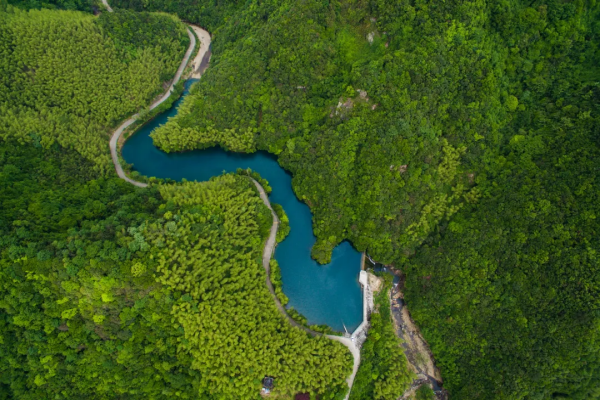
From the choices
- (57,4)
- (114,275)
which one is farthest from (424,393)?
(57,4)

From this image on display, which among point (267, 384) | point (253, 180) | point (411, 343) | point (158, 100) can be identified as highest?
point (158, 100)

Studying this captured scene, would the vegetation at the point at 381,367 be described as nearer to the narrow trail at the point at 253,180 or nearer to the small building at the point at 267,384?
the narrow trail at the point at 253,180

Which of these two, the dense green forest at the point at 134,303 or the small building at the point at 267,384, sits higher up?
the dense green forest at the point at 134,303

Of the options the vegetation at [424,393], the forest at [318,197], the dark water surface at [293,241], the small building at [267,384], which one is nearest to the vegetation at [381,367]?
the forest at [318,197]

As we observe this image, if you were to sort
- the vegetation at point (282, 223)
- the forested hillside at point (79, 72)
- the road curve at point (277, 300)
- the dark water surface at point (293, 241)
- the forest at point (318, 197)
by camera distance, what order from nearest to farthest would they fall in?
the forest at point (318, 197), the road curve at point (277, 300), the dark water surface at point (293, 241), the vegetation at point (282, 223), the forested hillside at point (79, 72)

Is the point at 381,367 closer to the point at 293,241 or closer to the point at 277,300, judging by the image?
the point at 277,300

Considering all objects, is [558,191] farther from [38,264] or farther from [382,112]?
[38,264]

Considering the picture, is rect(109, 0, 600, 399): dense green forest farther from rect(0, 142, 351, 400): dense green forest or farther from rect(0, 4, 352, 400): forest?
rect(0, 142, 351, 400): dense green forest
